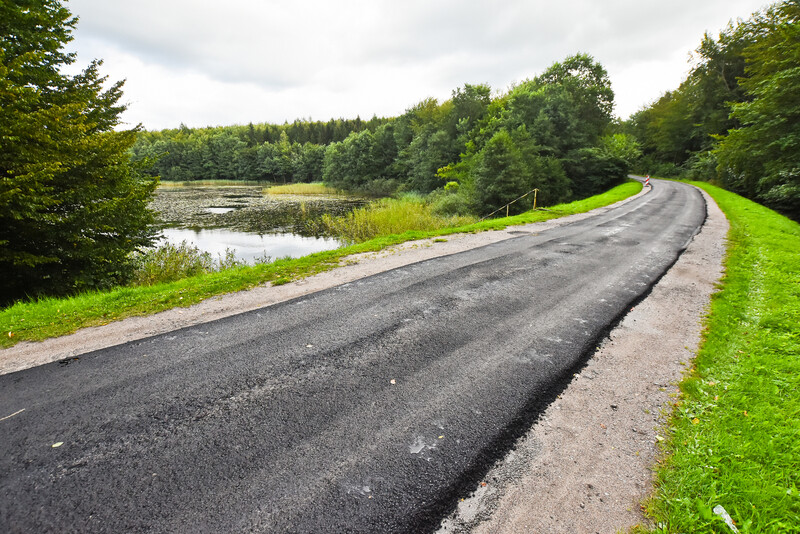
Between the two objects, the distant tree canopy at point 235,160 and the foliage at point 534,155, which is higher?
the distant tree canopy at point 235,160

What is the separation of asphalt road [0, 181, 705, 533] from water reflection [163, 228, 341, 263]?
10822 millimetres

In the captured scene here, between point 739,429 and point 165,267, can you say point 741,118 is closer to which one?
point 739,429

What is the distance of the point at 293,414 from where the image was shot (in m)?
2.89

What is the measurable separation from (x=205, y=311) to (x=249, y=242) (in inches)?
549

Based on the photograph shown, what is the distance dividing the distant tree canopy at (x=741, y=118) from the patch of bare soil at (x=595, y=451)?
1928cm

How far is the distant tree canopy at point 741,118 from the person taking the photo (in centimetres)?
1541

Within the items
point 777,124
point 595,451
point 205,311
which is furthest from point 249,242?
point 777,124

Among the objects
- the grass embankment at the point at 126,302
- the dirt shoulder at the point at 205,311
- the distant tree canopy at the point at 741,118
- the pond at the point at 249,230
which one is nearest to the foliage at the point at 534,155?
the distant tree canopy at the point at 741,118

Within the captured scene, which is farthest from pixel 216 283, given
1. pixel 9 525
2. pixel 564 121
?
pixel 564 121

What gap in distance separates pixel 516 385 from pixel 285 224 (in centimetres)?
2193

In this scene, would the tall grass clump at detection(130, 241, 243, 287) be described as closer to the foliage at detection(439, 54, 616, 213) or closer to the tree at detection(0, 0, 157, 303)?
the tree at detection(0, 0, 157, 303)

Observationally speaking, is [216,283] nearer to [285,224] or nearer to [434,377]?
[434,377]

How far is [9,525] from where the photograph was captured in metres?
→ 1.91

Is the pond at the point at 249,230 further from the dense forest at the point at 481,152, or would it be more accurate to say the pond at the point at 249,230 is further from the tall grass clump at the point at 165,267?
the dense forest at the point at 481,152
